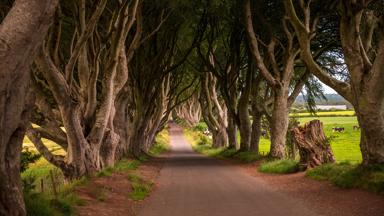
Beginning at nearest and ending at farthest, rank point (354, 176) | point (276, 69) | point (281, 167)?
point (354, 176), point (281, 167), point (276, 69)

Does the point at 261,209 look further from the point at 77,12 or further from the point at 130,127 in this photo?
the point at 130,127

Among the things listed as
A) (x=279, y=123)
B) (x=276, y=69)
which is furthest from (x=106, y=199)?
(x=276, y=69)

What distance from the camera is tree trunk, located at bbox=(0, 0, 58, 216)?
6.56 metres

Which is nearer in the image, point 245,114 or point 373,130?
point 373,130

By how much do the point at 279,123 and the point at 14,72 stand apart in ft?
58.7

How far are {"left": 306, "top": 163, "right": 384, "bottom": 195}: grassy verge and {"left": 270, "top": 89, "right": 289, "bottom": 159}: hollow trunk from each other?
7.27 metres

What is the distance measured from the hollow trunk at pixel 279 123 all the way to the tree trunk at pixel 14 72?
17096 mm

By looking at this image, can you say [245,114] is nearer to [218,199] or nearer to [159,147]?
[218,199]

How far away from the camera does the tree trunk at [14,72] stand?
21.5ft

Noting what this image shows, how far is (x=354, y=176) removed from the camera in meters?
13.5

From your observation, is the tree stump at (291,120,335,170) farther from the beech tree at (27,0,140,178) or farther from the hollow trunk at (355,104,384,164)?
the beech tree at (27,0,140,178)

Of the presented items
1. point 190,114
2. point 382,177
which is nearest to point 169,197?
point 382,177

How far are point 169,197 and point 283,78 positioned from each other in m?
11.1

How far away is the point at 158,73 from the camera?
29328mm
